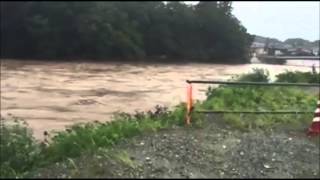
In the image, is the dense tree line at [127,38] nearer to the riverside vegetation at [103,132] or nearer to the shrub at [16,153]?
the riverside vegetation at [103,132]

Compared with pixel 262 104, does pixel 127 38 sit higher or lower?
higher

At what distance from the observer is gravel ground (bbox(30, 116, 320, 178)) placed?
417cm

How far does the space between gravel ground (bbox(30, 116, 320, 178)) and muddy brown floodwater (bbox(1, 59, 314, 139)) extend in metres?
6.81

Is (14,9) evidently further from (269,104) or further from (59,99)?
(59,99)

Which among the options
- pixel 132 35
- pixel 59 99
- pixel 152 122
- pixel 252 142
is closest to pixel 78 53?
pixel 59 99

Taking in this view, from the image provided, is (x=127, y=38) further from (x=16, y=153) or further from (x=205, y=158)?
(x=205, y=158)

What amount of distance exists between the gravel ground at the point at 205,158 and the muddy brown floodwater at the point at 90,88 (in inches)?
268

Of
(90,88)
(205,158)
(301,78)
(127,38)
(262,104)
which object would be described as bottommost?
(90,88)

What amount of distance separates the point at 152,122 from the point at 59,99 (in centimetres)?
1486

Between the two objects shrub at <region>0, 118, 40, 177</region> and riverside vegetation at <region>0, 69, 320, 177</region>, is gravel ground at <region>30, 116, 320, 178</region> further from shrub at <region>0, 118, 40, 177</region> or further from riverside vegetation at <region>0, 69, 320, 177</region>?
shrub at <region>0, 118, 40, 177</region>

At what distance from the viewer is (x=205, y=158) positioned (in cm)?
489

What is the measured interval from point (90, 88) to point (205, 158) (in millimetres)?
21622

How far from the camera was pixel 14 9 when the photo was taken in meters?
8.63

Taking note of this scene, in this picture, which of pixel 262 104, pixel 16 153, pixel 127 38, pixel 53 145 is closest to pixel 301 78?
pixel 262 104
